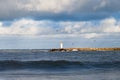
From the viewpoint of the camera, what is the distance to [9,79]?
35.2 metres

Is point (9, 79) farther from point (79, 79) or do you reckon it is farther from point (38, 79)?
point (79, 79)

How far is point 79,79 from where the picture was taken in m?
34.6

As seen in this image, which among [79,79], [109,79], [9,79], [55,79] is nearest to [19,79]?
[9,79]

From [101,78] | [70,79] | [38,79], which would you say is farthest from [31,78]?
[101,78]

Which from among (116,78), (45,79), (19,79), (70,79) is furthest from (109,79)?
(19,79)

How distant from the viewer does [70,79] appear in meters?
34.8

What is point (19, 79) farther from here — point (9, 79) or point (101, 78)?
point (101, 78)

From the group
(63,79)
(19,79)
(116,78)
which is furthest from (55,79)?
(116,78)

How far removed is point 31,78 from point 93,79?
5.83m

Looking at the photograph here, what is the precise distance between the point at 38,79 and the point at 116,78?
6983mm

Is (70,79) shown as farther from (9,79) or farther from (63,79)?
(9,79)

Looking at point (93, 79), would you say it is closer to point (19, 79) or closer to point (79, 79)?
A: point (79, 79)

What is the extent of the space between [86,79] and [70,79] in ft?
4.70

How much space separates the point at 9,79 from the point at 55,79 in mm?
4147
